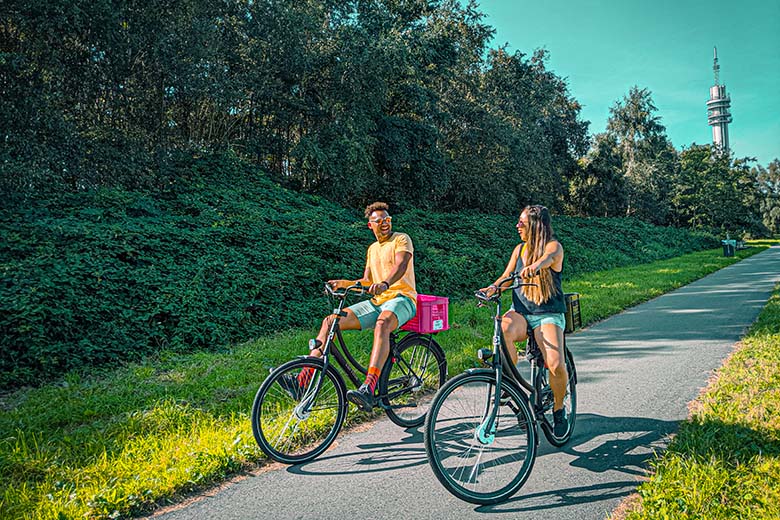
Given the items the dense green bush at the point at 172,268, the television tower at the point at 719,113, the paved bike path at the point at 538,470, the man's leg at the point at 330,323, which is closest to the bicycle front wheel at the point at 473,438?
the paved bike path at the point at 538,470

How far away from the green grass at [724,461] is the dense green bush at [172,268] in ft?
20.0

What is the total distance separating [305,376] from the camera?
3885 millimetres

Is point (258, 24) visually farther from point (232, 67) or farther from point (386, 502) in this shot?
point (386, 502)

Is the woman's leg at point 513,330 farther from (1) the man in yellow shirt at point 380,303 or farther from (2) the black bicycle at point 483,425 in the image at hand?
(1) the man in yellow shirt at point 380,303

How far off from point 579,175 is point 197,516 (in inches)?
1597

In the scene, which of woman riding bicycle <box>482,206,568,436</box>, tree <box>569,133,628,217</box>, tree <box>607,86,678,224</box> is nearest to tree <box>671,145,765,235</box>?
tree <box>607,86,678,224</box>

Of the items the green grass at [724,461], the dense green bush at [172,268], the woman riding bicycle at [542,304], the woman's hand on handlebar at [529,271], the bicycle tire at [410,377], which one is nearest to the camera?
the green grass at [724,461]

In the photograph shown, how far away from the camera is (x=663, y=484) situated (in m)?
3.09

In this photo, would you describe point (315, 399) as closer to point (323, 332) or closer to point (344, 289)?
point (323, 332)

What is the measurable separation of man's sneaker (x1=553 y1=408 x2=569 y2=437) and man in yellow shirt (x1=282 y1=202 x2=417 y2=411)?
1.40 m

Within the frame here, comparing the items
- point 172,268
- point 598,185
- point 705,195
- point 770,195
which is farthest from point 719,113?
point 172,268

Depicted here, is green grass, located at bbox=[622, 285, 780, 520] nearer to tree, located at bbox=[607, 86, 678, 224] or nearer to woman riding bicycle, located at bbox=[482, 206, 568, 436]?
woman riding bicycle, located at bbox=[482, 206, 568, 436]

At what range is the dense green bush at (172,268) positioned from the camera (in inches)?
243

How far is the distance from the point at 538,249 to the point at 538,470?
1.59 m
